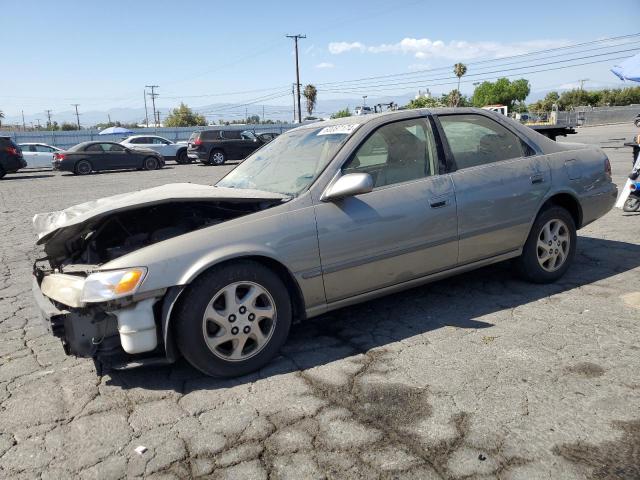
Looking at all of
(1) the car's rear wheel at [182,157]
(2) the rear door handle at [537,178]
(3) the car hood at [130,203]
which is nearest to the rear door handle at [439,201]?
(2) the rear door handle at [537,178]

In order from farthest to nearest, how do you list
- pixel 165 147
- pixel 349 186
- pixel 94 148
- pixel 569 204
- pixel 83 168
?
pixel 165 147, pixel 94 148, pixel 83 168, pixel 569 204, pixel 349 186

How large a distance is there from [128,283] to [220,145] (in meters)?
22.3

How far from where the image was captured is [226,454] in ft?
8.19

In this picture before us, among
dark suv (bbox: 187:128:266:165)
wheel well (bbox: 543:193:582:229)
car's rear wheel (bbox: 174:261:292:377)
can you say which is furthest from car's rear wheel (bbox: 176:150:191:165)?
car's rear wheel (bbox: 174:261:292:377)

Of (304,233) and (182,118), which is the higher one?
(182,118)

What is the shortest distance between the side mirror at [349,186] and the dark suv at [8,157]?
21.1 meters

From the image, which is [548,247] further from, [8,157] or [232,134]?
[232,134]

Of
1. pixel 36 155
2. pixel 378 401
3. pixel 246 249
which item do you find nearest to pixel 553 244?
pixel 378 401

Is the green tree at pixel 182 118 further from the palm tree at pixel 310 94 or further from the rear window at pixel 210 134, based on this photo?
the rear window at pixel 210 134

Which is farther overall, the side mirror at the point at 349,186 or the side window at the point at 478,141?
the side window at the point at 478,141

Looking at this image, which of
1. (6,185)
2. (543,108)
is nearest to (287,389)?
(6,185)

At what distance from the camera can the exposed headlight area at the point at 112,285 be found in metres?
2.91

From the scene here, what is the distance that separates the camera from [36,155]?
26125mm

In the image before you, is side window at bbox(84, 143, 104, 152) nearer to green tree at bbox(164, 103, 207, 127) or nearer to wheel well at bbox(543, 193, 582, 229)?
wheel well at bbox(543, 193, 582, 229)
